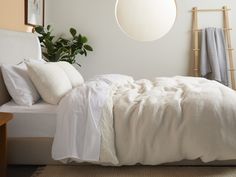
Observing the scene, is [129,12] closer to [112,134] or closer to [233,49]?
[233,49]

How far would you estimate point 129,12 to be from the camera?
18.5 feet

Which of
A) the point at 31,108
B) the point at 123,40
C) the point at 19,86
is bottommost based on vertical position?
the point at 31,108

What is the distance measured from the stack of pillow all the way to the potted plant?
6.07 feet

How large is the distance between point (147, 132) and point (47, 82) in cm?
84

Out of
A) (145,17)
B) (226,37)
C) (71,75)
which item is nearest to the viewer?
(71,75)

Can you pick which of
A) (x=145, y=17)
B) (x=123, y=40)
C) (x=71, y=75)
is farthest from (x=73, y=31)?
(x=71, y=75)

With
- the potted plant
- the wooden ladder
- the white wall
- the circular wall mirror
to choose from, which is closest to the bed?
the potted plant

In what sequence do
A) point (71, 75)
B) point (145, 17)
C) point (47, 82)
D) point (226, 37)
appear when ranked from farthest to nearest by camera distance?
point (145, 17)
point (226, 37)
point (71, 75)
point (47, 82)

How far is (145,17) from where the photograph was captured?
574 cm

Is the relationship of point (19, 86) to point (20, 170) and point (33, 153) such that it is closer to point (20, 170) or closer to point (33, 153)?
point (33, 153)

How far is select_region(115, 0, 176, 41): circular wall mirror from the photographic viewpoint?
18.1 ft

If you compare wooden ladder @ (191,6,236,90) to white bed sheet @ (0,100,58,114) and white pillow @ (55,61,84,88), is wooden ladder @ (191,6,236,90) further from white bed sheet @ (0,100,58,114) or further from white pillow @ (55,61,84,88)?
white bed sheet @ (0,100,58,114)

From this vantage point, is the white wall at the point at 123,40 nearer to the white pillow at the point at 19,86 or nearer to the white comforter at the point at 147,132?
the white pillow at the point at 19,86

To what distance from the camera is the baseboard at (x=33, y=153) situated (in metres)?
2.13
